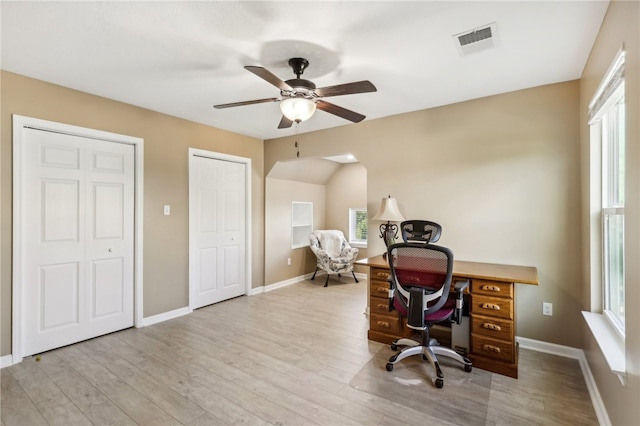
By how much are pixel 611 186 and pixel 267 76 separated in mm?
2454

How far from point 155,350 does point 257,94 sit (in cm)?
265

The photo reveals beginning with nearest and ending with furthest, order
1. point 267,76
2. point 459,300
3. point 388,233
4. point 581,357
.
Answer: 1. point 267,76
2. point 459,300
3. point 581,357
4. point 388,233

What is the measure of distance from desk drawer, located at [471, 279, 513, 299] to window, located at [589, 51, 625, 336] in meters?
0.58

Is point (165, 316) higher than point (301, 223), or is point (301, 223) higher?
point (301, 223)

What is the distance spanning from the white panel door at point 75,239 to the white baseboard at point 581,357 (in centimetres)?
413

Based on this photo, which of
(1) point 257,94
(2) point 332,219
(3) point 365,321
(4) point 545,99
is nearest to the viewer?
(4) point 545,99

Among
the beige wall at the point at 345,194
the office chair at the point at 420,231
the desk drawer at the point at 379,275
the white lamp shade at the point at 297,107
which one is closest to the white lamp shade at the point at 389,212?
the office chair at the point at 420,231

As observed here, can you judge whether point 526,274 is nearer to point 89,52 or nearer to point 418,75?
point 418,75

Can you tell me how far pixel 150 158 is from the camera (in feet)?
11.5

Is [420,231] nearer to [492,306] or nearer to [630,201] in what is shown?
[492,306]

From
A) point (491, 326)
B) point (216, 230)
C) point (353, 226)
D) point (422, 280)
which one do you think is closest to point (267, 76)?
point (422, 280)

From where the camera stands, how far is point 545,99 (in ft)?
9.11

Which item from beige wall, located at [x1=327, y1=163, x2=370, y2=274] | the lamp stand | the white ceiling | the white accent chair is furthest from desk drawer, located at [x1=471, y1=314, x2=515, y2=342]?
beige wall, located at [x1=327, y1=163, x2=370, y2=274]

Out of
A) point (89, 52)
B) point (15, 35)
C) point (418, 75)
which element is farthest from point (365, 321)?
point (15, 35)
